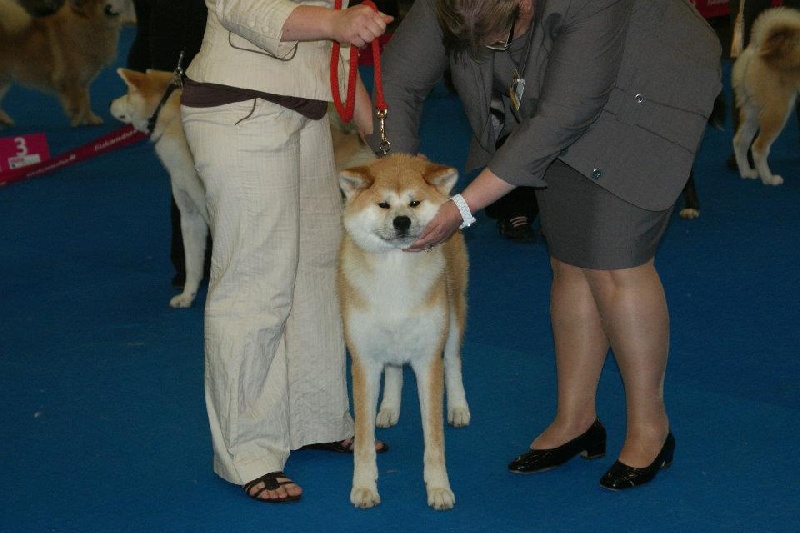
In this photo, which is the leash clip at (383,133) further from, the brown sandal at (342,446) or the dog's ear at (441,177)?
the brown sandal at (342,446)

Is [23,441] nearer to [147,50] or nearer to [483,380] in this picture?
[483,380]

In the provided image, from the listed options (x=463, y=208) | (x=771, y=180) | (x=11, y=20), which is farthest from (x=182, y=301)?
(x=11, y=20)

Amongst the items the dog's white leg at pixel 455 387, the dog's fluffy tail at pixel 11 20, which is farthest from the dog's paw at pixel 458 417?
the dog's fluffy tail at pixel 11 20

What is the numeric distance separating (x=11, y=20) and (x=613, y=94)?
7.43m

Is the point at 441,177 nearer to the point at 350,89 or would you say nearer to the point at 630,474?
the point at 350,89

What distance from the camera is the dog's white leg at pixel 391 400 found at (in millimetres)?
3045

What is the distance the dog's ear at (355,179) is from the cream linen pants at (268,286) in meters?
0.18

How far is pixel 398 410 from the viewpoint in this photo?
10.1ft

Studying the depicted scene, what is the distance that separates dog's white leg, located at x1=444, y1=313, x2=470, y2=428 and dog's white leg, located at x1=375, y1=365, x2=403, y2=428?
15cm

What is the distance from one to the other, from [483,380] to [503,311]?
0.70 m

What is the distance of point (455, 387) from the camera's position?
303 cm

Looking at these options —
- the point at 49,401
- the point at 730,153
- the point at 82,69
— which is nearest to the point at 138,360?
the point at 49,401

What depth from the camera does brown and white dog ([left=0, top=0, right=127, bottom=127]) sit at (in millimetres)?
8461

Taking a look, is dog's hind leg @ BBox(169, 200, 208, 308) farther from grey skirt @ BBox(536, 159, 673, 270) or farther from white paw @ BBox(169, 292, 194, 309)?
grey skirt @ BBox(536, 159, 673, 270)
